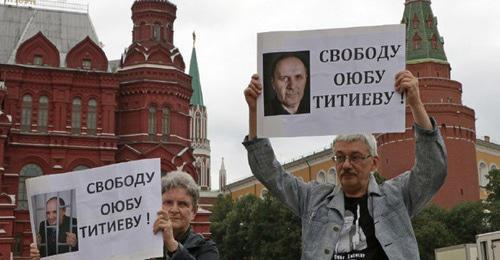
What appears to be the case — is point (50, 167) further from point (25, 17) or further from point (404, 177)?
point (404, 177)

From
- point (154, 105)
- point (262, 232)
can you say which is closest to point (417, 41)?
point (262, 232)

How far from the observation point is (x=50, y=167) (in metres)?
41.2

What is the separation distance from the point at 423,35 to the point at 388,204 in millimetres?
55111

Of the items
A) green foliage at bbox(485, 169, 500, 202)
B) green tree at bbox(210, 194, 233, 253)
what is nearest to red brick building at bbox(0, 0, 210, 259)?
green tree at bbox(210, 194, 233, 253)

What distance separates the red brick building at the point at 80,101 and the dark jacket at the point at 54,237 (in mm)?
34913

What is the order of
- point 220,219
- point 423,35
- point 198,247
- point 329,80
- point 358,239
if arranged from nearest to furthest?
1. point 358,239
2. point 198,247
3. point 329,80
4. point 423,35
5. point 220,219

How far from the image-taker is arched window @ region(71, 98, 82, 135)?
42.2 metres

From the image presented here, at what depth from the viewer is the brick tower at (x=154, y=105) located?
42.6 m

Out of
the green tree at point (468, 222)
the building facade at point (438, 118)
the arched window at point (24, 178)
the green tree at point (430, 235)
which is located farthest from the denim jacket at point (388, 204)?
the building facade at point (438, 118)

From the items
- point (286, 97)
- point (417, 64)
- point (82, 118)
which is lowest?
point (286, 97)

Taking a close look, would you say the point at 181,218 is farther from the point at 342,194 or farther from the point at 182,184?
the point at 342,194

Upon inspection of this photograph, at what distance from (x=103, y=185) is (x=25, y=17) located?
42.1 meters

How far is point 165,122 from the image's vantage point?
142 ft

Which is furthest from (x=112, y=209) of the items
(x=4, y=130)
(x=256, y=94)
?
(x=4, y=130)
